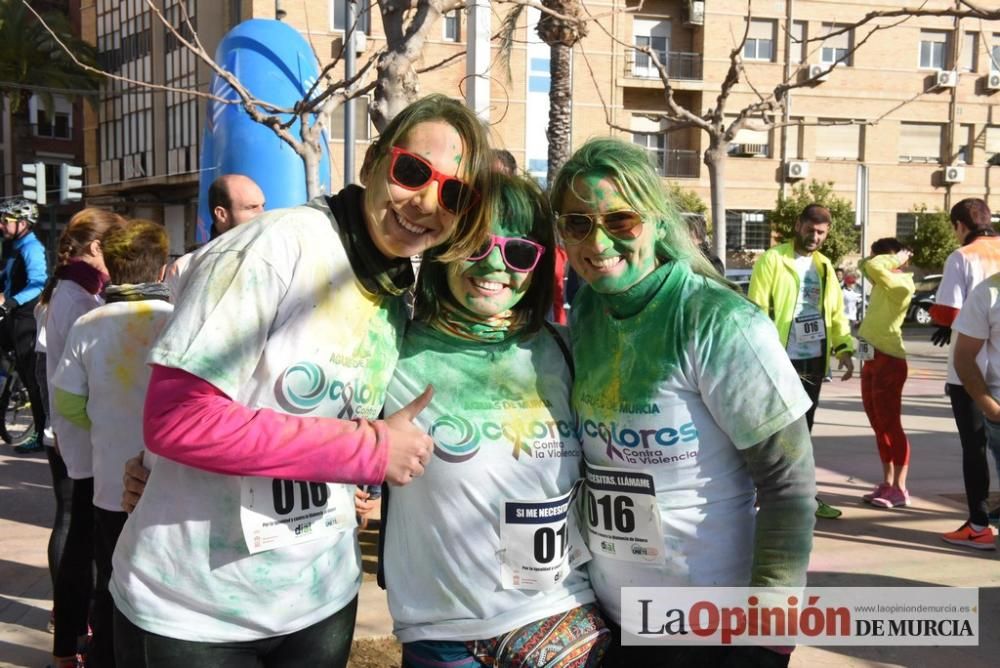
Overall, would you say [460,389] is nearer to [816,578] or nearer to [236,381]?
[236,381]

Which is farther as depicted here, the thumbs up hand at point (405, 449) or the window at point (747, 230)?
the window at point (747, 230)

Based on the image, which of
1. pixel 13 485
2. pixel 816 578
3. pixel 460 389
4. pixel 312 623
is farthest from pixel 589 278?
pixel 13 485

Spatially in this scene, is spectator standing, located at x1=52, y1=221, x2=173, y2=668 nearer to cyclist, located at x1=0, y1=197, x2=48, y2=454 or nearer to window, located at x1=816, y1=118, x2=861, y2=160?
cyclist, located at x1=0, y1=197, x2=48, y2=454

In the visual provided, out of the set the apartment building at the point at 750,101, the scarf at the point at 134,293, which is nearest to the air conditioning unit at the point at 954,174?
the apartment building at the point at 750,101

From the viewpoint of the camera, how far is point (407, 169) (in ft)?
5.82

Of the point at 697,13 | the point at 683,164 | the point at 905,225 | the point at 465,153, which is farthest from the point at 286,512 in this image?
the point at 905,225

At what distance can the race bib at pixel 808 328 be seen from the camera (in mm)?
5648

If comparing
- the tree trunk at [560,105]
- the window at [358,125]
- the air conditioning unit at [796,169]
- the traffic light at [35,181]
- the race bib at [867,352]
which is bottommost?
the race bib at [867,352]

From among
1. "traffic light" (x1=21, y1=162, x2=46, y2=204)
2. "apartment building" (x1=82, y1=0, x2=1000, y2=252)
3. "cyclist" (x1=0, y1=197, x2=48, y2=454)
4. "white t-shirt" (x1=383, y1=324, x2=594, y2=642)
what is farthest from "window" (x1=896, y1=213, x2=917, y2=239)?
"white t-shirt" (x1=383, y1=324, x2=594, y2=642)

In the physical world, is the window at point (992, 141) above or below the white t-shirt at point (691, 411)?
above

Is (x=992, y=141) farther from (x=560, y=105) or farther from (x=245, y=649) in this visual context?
(x=245, y=649)

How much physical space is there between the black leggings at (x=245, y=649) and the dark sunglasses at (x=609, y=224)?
97 centimetres

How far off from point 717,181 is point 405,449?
6.41 m

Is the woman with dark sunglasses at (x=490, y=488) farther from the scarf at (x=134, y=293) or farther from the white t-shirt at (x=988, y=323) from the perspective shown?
the white t-shirt at (x=988, y=323)
